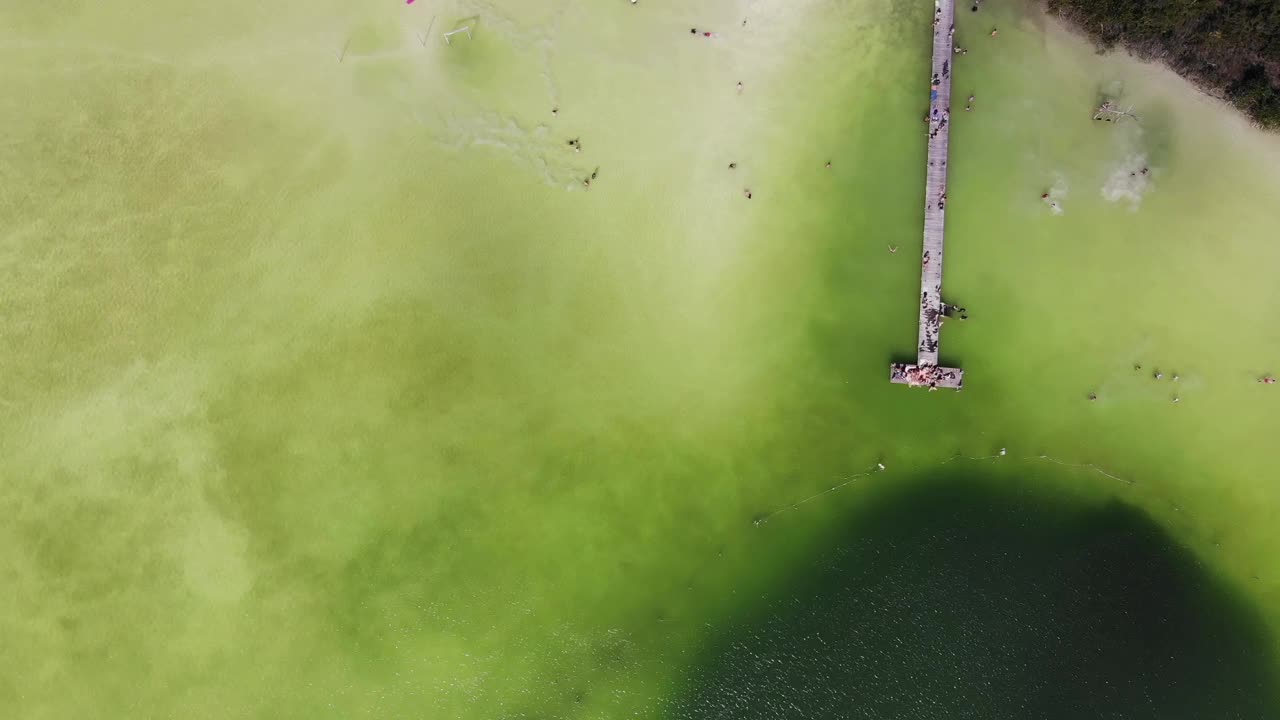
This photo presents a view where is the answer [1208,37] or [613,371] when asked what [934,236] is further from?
[613,371]

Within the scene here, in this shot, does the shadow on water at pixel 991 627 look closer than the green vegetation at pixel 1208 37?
No

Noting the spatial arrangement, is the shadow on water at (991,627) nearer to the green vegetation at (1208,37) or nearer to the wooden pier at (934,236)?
the wooden pier at (934,236)

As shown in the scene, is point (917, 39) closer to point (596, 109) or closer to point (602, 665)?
point (596, 109)

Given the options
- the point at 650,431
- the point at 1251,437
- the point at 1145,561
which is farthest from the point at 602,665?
the point at 1251,437

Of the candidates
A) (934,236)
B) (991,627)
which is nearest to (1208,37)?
(934,236)

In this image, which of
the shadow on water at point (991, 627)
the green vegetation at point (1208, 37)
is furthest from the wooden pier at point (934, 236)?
the green vegetation at point (1208, 37)

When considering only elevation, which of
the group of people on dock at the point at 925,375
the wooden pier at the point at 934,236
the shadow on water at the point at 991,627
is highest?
the wooden pier at the point at 934,236

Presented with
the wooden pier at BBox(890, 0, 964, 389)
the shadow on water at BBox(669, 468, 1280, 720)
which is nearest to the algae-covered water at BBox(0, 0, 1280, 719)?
the shadow on water at BBox(669, 468, 1280, 720)
